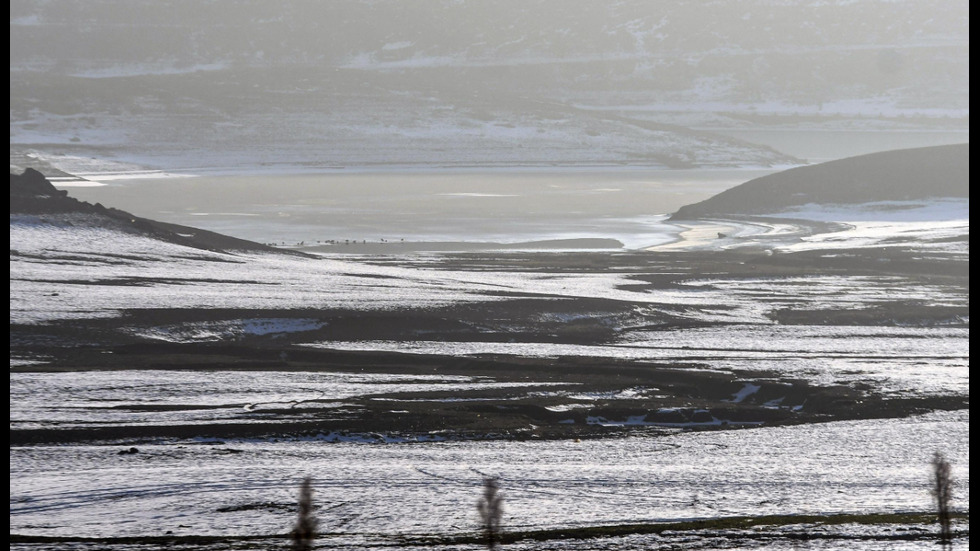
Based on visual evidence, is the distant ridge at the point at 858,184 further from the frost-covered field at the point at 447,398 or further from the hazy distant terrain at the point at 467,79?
the hazy distant terrain at the point at 467,79

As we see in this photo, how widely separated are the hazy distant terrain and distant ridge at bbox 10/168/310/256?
24.8 metres

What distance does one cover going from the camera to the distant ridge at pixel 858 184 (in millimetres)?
37406

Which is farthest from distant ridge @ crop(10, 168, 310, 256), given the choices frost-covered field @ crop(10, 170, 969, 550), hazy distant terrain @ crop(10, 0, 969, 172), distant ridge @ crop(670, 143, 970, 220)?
hazy distant terrain @ crop(10, 0, 969, 172)

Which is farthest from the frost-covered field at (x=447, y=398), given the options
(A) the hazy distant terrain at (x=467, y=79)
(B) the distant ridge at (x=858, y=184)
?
(A) the hazy distant terrain at (x=467, y=79)

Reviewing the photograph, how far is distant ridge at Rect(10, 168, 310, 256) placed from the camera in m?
23.2

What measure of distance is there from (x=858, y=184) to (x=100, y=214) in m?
23.7

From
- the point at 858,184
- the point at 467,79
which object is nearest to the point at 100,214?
the point at 858,184

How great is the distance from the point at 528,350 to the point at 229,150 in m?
42.8

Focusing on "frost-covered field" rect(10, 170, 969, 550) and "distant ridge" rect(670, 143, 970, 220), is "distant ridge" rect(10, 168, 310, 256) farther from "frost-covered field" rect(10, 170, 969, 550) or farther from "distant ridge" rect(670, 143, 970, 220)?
"distant ridge" rect(670, 143, 970, 220)

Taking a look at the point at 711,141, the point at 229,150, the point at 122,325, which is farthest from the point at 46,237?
the point at 711,141

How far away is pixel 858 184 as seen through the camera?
128ft

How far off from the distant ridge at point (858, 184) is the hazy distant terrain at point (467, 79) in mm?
14897

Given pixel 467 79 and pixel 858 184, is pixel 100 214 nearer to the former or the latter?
pixel 858 184

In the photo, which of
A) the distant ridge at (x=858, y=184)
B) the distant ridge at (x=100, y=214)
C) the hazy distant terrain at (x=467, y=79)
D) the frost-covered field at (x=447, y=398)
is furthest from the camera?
the hazy distant terrain at (x=467, y=79)
